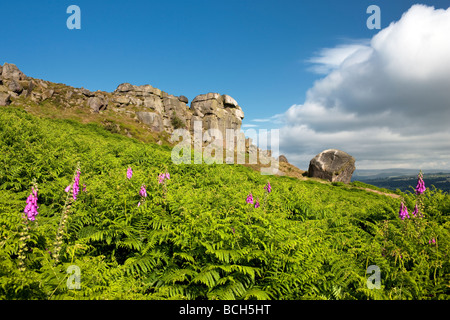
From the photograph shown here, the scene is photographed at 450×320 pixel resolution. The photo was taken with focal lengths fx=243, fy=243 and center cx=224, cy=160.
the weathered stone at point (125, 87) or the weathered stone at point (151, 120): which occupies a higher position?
the weathered stone at point (125, 87)

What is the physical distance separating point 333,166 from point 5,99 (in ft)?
212

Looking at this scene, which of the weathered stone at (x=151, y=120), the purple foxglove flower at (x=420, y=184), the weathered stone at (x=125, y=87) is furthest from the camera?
the weathered stone at (x=125, y=87)

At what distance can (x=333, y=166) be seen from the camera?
44.9 metres

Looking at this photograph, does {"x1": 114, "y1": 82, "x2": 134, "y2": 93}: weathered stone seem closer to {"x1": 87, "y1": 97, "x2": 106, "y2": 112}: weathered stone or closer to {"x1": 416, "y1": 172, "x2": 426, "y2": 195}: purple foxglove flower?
{"x1": 87, "y1": 97, "x2": 106, "y2": 112}: weathered stone

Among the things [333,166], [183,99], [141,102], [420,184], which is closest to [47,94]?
[141,102]

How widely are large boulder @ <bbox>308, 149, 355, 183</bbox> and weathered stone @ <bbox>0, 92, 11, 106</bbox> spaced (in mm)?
61226

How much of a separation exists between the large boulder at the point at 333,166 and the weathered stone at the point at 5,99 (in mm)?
61226

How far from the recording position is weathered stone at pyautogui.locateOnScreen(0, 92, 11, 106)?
155 feet

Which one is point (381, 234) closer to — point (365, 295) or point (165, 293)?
point (365, 295)

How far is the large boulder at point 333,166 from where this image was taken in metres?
44.2
